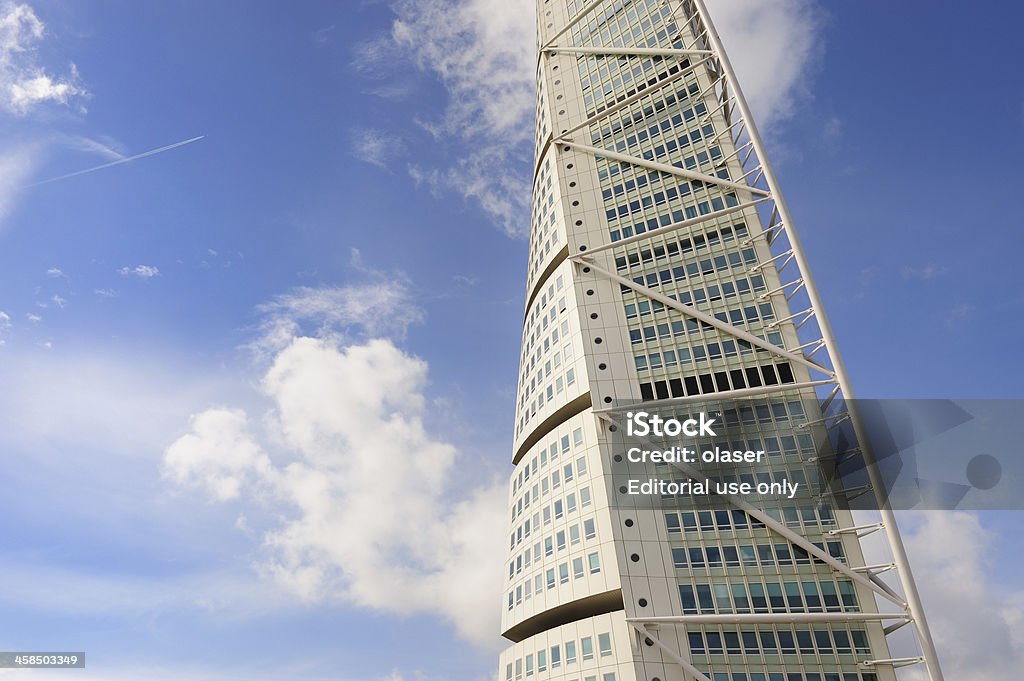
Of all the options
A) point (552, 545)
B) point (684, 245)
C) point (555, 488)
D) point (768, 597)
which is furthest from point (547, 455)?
point (684, 245)

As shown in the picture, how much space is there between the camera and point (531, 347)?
218 feet

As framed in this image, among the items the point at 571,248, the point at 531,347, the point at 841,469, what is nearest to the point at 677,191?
the point at 571,248

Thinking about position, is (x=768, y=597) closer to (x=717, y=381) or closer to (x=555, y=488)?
(x=717, y=381)

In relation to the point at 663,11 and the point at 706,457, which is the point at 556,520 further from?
the point at 663,11

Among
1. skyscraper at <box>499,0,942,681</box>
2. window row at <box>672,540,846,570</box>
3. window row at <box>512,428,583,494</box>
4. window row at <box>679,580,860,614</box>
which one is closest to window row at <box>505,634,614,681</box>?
skyscraper at <box>499,0,942,681</box>

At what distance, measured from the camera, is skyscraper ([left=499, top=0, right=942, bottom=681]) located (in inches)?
1601

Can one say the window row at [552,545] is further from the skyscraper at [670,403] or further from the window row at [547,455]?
the window row at [547,455]

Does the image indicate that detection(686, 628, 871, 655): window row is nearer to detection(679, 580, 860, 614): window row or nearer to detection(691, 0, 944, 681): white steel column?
detection(679, 580, 860, 614): window row

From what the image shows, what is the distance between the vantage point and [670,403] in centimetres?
4878

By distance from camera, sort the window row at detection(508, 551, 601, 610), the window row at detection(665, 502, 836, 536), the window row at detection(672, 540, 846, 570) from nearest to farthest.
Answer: the window row at detection(672, 540, 846, 570) → the window row at detection(665, 502, 836, 536) → the window row at detection(508, 551, 601, 610)

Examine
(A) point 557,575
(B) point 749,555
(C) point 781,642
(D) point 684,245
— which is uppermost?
(D) point 684,245

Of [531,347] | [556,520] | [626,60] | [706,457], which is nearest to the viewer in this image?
[706,457]

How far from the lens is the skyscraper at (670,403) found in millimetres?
40656

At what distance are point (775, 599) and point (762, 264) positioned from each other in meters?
27.0
